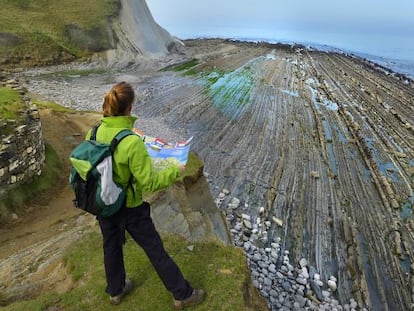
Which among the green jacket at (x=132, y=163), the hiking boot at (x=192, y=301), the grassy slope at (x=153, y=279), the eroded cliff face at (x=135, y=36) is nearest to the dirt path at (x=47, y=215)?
the grassy slope at (x=153, y=279)

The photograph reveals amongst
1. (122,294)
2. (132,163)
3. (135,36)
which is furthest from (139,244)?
(135,36)


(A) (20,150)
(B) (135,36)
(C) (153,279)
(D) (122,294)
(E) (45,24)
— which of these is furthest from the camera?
(B) (135,36)

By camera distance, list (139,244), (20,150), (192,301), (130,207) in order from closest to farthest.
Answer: (130,207) → (139,244) → (192,301) → (20,150)

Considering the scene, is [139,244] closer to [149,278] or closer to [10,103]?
[149,278]

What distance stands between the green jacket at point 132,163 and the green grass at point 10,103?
9391mm

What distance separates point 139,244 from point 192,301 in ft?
5.08

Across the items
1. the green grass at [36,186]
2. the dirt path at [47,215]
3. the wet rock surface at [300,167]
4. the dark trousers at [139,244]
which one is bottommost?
the wet rock surface at [300,167]

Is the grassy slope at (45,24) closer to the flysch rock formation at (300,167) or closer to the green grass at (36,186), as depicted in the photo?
the flysch rock formation at (300,167)

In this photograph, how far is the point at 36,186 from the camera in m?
13.6

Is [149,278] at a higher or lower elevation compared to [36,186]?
higher

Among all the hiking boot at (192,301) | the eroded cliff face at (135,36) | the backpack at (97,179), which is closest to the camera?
the backpack at (97,179)

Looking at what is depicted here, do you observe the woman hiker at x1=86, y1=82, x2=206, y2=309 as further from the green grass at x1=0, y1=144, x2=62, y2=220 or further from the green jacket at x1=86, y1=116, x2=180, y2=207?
the green grass at x1=0, y1=144, x2=62, y2=220

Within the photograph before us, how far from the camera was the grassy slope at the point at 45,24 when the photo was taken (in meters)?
41.4

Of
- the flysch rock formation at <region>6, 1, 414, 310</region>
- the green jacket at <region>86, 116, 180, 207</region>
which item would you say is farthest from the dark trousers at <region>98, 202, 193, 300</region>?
the flysch rock formation at <region>6, 1, 414, 310</region>
